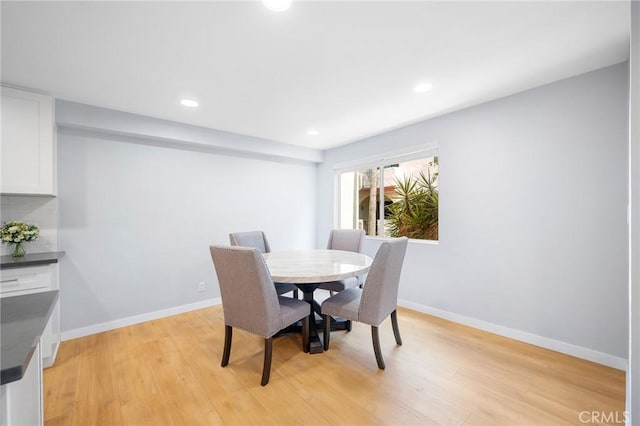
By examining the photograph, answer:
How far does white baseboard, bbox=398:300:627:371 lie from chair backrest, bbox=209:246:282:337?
2.03 m

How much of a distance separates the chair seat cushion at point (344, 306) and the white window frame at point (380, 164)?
1438 millimetres

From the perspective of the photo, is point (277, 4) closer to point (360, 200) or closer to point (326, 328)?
point (326, 328)

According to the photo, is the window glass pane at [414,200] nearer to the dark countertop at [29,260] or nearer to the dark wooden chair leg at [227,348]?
the dark wooden chair leg at [227,348]

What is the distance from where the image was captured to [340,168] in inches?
174

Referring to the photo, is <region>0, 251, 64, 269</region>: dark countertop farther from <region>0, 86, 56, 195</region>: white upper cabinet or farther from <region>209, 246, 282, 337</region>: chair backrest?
<region>209, 246, 282, 337</region>: chair backrest

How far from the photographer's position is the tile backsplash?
92.7 inches

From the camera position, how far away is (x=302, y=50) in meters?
1.77

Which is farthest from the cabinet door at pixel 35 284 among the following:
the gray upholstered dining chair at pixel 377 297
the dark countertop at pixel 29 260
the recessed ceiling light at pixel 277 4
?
the recessed ceiling light at pixel 277 4

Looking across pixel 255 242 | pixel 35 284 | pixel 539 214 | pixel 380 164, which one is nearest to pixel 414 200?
pixel 380 164

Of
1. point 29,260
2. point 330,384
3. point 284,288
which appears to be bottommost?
point 330,384

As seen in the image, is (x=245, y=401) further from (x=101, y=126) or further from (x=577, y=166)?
(x=577, y=166)

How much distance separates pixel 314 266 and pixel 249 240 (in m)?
1.25

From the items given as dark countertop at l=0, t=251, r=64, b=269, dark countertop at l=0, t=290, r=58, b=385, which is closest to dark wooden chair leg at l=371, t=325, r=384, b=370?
dark countertop at l=0, t=290, r=58, b=385

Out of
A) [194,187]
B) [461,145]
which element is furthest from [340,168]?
[194,187]
